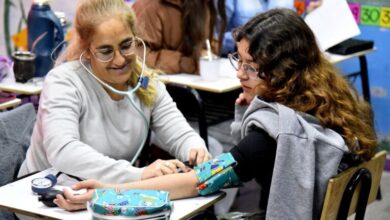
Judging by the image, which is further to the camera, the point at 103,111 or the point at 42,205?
the point at 103,111

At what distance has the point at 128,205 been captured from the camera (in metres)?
1.73

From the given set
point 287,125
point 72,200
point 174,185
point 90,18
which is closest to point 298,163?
point 287,125

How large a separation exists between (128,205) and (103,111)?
2.14 feet

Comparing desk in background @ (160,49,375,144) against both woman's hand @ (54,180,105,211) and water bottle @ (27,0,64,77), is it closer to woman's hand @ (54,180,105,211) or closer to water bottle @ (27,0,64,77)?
water bottle @ (27,0,64,77)

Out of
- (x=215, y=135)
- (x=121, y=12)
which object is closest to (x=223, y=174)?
(x=121, y=12)

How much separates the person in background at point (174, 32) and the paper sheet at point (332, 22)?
25.9 inches

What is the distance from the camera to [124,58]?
228 cm

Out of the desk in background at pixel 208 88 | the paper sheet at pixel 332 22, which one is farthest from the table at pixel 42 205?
the paper sheet at pixel 332 22

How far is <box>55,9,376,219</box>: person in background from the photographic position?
1.86 meters

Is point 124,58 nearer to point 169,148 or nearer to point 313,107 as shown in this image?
point 169,148

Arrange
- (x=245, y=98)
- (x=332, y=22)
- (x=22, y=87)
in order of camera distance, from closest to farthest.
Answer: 1. (x=245, y=98)
2. (x=22, y=87)
3. (x=332, y=22)

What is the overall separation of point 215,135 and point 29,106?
139cm

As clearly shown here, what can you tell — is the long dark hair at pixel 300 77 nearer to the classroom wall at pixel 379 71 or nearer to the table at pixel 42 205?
the table at pixel 42 205

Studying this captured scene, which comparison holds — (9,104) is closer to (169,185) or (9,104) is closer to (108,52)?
(108,52)
